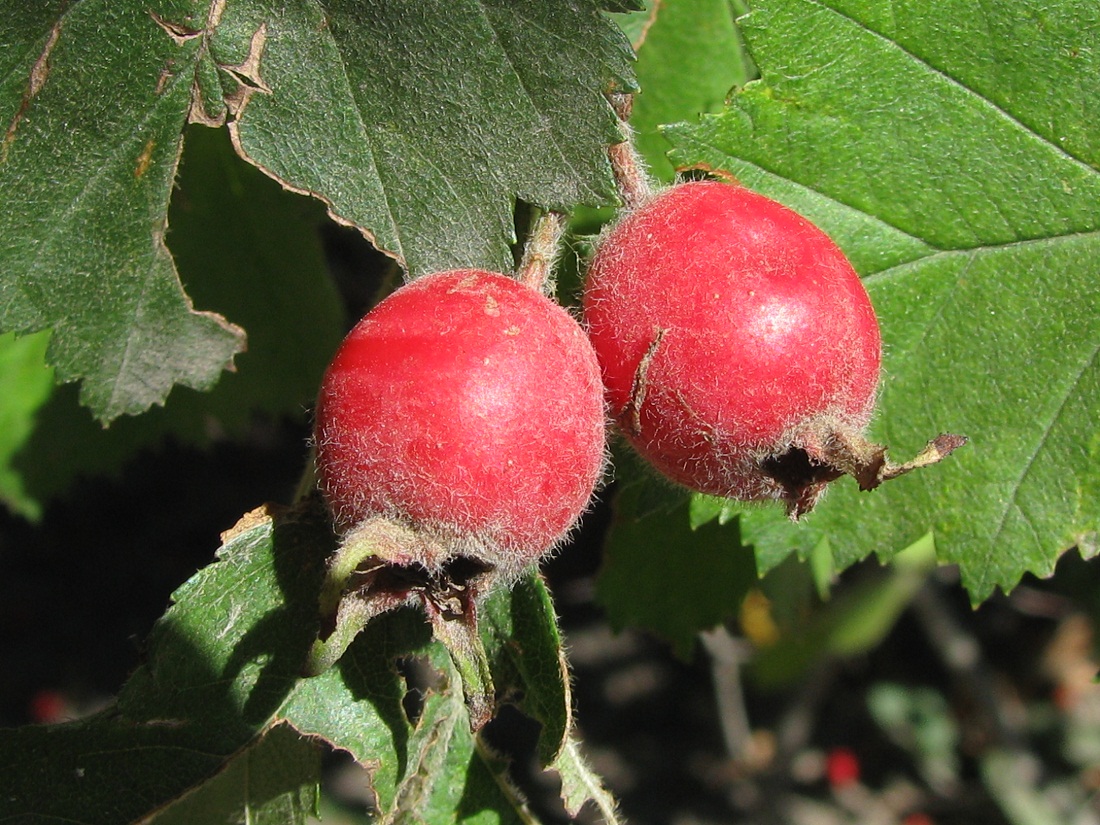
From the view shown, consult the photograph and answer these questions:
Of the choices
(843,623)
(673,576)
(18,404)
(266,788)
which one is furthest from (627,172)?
(843,623)

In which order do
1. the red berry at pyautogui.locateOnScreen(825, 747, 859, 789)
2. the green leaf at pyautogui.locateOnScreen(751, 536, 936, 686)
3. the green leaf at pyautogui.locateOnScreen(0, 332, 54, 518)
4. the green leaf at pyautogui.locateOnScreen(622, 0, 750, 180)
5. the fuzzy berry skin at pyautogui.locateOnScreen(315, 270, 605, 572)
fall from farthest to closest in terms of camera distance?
the red berry at pyautogui.locateOnScreen(825, 747, 859, 789), the green leaf at pyautogui.locateOnScreen(751, 536, 936, 686), the green leaf at pyautogui.locateOnScreen(0, 332, 54, 518), the green leaf at pyautogui.locateOnScreen(622, 0, 750, 180), the fuzzy berry skin at pyautogui.locateOnScreen(315, 270, 605, 572)

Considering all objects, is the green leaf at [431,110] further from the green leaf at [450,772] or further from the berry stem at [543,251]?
the green leaf at [450,772]

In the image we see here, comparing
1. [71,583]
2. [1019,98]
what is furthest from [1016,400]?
[71,583]

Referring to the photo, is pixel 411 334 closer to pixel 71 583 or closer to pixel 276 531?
pixel 276 531

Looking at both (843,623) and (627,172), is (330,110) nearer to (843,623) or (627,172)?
(627,172)

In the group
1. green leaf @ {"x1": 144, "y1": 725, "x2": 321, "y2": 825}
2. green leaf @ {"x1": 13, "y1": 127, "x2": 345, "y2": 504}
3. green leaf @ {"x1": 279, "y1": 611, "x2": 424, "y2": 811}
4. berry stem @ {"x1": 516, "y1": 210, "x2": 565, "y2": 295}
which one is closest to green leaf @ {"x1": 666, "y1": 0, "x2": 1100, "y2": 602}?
berry stem @ {"x1": 516, "y1": 210, "x2": 565, "y2": 295}

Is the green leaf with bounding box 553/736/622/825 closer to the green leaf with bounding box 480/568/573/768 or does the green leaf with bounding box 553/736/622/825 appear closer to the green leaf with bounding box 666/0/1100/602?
the green leaf with bounding box 480/568/573/768
